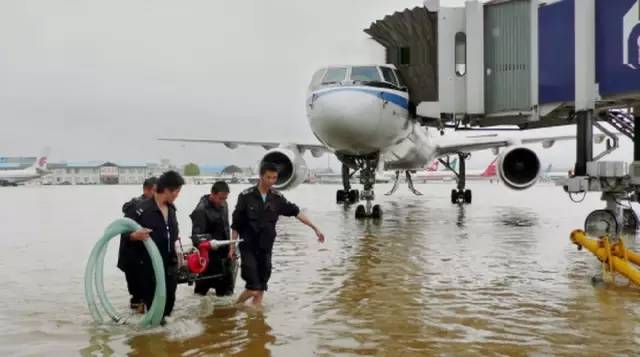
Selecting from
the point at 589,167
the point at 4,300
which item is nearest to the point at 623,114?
the point at 589,167

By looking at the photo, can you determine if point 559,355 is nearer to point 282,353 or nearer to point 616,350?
point 616,350

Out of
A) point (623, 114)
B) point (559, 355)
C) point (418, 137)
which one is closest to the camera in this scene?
point (559, 355)

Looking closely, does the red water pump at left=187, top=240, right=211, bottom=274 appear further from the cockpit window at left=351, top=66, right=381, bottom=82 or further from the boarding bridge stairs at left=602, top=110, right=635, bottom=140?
the boarding bridge stairs at left=602, top=110, right=635, bottom=140

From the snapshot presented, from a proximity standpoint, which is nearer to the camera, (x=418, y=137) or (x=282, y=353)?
(x=282, y=353)

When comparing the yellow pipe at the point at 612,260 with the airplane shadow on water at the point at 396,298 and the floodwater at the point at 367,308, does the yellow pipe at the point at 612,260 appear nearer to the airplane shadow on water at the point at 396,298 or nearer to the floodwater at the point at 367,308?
the floodwater at the point at 367,308

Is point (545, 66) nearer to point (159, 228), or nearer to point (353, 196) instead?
point (159, 228)

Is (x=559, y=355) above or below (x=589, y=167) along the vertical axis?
below

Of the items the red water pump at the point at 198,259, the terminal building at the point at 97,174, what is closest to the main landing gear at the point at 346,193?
the red water pump at the point at 198,259

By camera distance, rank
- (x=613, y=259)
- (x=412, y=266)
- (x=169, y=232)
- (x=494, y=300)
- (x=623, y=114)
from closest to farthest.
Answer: (x=169, y=232)
(x=494, y=300)
(x=613, y=259)
(x=412, y=266)
(x=623, y=114)

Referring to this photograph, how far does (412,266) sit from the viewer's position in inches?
312

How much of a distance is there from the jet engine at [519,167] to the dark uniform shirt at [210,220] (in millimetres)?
10744

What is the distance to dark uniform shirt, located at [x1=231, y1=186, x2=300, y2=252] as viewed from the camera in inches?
217

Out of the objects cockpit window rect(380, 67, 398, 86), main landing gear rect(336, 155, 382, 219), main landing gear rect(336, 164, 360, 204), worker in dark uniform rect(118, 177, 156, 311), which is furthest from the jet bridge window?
main landing gear rect(336, 164, 360, 204)

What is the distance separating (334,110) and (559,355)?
867 centimetres
